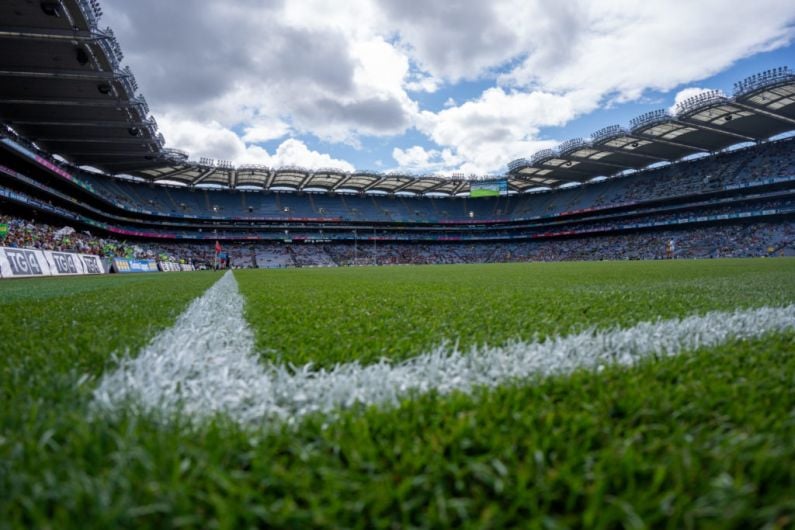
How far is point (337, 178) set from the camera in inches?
1976

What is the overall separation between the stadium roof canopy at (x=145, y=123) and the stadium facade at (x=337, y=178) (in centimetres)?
11

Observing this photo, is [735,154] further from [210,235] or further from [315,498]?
[210,235]

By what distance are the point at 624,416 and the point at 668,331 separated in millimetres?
1158

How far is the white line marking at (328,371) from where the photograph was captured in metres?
0.98

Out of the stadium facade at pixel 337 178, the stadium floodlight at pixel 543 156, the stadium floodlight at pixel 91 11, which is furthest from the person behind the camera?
the stadium floodlight at pixel 543 156

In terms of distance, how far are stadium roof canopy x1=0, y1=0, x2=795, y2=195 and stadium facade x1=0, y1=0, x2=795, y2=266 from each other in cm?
11

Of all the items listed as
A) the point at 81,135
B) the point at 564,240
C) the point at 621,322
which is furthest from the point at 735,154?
the point at 81,135

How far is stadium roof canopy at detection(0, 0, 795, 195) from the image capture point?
17.4 m

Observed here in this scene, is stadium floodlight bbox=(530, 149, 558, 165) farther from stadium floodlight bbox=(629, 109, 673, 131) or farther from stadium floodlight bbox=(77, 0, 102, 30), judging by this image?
stadium floodlight bbox=(77, 0, 102, 30)

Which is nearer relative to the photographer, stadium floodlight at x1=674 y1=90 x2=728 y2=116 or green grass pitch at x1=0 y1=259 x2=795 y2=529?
green grass pitch at x1=0 y1=259 x2=795 y2=529

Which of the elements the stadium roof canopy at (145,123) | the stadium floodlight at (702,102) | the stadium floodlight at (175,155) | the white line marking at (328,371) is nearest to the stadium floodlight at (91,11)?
the stadium roof canopy at (145,123)

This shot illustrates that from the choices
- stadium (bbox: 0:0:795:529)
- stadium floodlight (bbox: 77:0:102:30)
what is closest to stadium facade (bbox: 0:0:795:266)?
stadium floodlight (bbox: 77:0:102:30)

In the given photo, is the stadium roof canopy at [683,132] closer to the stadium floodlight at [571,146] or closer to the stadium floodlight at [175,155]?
the stadium floodlight at [571,146]

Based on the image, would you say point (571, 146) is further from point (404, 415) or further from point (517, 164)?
point (404, 415)
